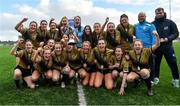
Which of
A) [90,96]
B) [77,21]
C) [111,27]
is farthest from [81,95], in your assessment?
[77,21]

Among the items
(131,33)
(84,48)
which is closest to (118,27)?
(131,33)

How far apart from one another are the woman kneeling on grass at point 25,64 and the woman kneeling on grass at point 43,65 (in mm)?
152

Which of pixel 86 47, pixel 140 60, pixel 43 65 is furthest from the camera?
pixel 43 65

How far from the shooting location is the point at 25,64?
1207 cm

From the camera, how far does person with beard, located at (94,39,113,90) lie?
1191 cm

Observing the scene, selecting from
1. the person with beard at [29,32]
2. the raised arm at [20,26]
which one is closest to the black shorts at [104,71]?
the person with beard at [29,32]

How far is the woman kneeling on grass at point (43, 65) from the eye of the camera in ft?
39.0

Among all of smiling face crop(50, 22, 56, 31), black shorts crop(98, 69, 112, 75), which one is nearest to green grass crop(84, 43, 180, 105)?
black shorts crop(98, 69, 112, 75)

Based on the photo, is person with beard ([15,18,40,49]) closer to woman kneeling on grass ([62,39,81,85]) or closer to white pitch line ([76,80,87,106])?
woman kneeling on grass ([62,39,81,85])

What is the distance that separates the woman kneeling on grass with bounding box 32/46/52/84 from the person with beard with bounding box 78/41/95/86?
35.9 inches

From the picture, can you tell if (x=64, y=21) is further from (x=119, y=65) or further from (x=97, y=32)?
(x=119, y=65)

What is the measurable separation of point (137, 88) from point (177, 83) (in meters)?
1.30

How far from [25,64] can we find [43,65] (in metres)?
0.51

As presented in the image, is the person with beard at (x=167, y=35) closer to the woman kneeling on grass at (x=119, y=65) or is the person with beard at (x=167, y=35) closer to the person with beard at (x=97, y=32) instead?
the woman kneeling on grass at (x=119, y=65)
